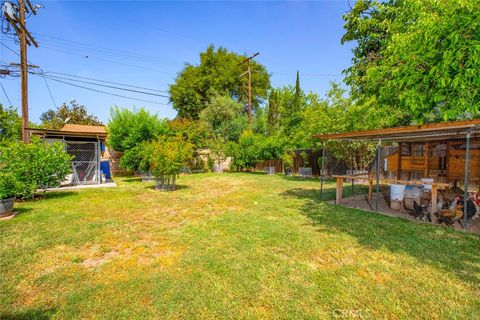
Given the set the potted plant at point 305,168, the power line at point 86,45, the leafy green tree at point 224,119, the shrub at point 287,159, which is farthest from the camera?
the leafy green tree at point 224,119

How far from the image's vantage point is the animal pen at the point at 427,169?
16.4ft

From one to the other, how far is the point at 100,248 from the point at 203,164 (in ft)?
45.5

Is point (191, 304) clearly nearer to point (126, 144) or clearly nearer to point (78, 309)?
point (78, 309)

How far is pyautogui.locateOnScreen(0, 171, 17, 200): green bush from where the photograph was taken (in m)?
5.49

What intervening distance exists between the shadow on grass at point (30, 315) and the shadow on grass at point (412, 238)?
405 centimetres

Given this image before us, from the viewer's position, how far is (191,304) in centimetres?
229

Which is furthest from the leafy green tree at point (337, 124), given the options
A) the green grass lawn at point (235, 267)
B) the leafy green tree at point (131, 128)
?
the leafy green tree at point (131, 128)

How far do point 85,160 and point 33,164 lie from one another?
13.7 feet

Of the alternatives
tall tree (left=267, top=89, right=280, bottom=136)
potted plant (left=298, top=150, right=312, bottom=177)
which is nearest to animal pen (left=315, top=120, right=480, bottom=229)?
potted plant (left=298, top=150, right=312, bottom=177)

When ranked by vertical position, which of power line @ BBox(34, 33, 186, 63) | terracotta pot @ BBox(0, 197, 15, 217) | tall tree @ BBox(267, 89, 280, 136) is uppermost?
power line @ BBox(34, 33, 186, 63)

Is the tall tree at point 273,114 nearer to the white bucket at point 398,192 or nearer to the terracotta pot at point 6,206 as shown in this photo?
the white bucket at point 398,192

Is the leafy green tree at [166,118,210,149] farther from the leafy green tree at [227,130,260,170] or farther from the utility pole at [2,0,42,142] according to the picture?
the utility pole at [2,0,42,142]

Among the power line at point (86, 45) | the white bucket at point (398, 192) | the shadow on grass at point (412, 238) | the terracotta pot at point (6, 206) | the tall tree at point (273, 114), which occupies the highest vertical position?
the power line at point (86, 45)

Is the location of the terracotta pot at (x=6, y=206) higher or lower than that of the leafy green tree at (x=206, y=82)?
lower
